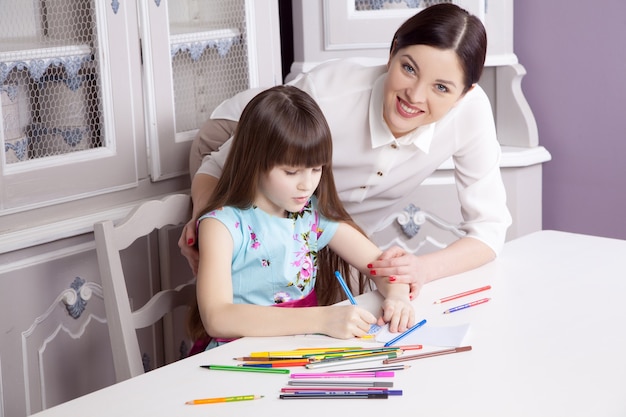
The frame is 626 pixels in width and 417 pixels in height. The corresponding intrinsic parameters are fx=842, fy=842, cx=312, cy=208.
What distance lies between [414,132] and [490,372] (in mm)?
735

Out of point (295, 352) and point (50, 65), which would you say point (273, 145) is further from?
point (50, 65)

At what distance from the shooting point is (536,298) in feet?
4.74

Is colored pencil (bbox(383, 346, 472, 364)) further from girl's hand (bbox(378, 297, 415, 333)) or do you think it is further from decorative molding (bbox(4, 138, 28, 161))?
decorative molding (bbox(4, 138, 28, 161))

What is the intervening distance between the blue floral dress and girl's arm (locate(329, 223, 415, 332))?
0.02 m

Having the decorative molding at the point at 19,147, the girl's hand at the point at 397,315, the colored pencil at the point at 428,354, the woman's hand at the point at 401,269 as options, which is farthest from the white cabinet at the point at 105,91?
the colored pencil at the point at 428,354

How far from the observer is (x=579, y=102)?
2617mm

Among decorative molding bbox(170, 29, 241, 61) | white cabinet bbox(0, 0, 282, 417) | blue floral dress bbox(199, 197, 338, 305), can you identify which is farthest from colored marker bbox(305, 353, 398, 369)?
decorative molding bbox(170, 29, 241, 61)

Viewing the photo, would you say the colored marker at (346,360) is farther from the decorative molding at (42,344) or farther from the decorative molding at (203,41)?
the decorative molding at (203,41)

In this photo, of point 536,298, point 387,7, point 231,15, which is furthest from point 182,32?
point 536,298

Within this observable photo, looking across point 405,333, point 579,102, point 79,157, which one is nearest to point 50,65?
point 79,157

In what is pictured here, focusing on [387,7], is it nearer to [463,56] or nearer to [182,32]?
[182,32]

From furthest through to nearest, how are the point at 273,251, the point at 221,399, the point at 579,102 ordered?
the point at 579,102 → the point at 273,251 → the point at 221,399

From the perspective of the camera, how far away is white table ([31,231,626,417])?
1.03m

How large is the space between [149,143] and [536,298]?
966 millimetres
